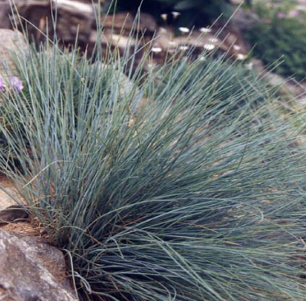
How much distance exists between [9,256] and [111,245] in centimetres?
48

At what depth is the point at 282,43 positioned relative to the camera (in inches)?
237

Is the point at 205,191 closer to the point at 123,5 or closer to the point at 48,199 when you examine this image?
the point at 48,199

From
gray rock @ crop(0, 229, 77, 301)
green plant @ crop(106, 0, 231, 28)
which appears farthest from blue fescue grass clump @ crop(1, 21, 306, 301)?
green plant @ crop(106, 0, 231, 28)

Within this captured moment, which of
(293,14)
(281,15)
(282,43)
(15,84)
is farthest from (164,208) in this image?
(293,14)

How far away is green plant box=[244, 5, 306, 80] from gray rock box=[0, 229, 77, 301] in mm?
4284

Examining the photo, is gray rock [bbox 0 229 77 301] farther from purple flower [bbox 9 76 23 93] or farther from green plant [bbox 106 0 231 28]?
green plant [bbox 106 0 231 28]

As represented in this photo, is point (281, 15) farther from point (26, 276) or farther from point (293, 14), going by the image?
point (26, 276)

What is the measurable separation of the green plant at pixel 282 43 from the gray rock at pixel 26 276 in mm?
4284

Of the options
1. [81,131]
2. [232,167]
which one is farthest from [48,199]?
[232,167]

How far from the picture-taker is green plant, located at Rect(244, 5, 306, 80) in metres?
5.92

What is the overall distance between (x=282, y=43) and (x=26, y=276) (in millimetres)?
4927

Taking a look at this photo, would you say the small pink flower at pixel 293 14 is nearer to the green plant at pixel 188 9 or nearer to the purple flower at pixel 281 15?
the purple flower at pixel 281 15

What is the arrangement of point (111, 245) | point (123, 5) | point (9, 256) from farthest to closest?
point (123, 5), point (111, 245), point (9, 256)

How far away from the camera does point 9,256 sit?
1.73 meters
